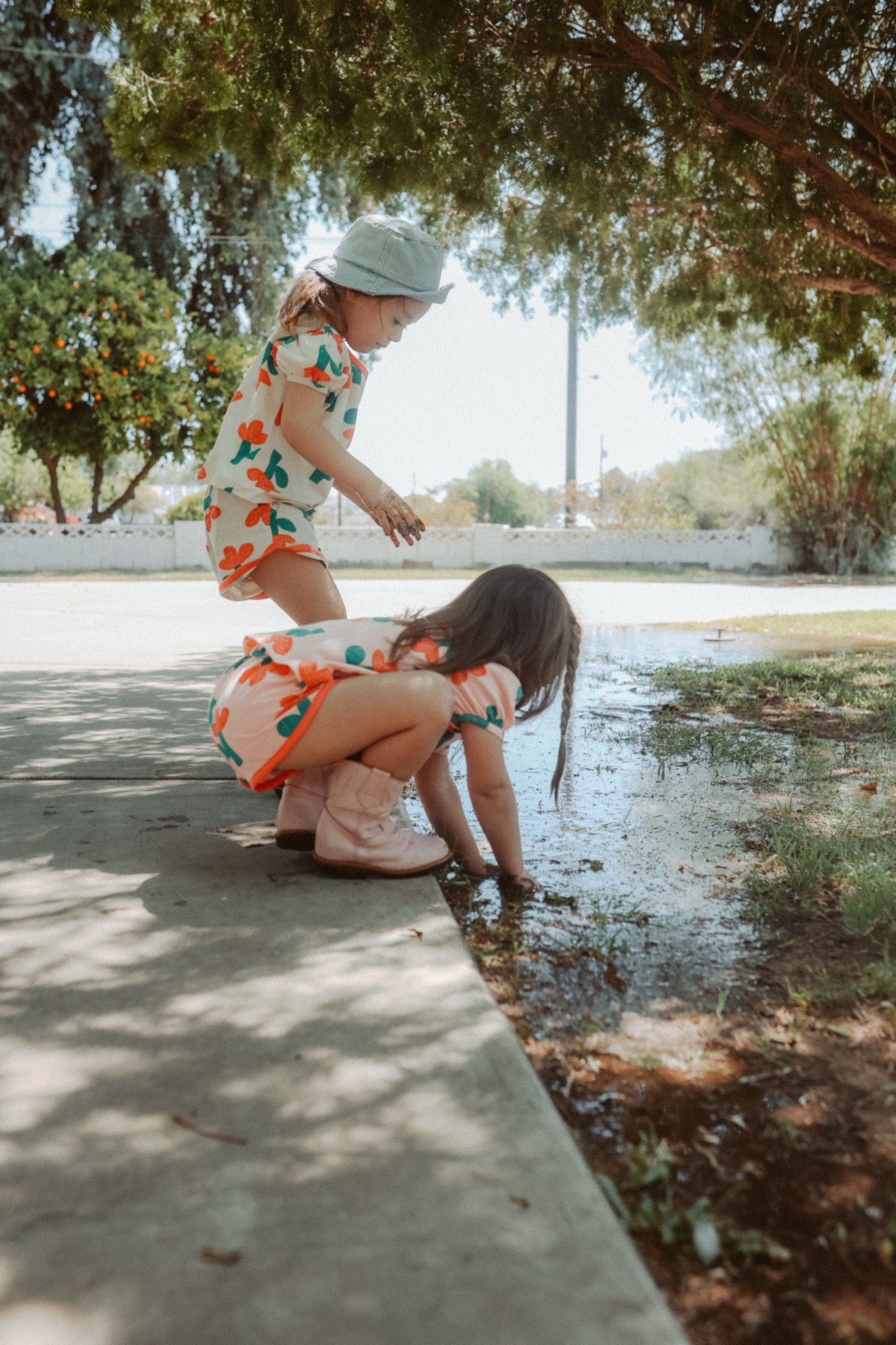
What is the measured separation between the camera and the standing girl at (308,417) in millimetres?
3018

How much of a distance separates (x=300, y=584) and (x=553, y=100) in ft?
10.7

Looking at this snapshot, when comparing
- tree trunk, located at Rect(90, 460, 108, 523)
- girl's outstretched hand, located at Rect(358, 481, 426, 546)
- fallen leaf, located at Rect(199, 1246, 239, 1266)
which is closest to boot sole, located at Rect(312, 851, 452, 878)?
girl's outstretched hand, located at Rect(358, 481, 426, 546)

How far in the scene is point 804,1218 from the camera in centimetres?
139

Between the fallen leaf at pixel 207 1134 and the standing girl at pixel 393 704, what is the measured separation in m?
1.10

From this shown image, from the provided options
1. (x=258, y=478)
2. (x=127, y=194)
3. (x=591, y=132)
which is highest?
(x=127, y=194)

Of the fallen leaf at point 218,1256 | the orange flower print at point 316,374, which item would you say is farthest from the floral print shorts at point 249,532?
the fallen leaf at point 218,1256

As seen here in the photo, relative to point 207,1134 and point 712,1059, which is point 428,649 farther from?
point 207,1134

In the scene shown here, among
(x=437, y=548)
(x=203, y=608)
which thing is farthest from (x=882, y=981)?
(x=437, y=548)

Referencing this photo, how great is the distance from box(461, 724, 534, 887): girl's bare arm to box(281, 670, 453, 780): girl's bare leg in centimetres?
→ 9

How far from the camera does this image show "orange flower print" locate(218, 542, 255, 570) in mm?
3189

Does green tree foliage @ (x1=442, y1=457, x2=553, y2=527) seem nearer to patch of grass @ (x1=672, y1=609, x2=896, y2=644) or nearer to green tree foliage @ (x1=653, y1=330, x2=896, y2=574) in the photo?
green tree foliage @ (x1=653, y1=330, x2=896, y2=574)

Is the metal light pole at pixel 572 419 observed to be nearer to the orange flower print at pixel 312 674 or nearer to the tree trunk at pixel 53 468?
the tree trunk at pixel 53 468

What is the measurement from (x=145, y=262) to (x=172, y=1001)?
68.5 ft

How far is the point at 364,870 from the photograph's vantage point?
8.66 feet
